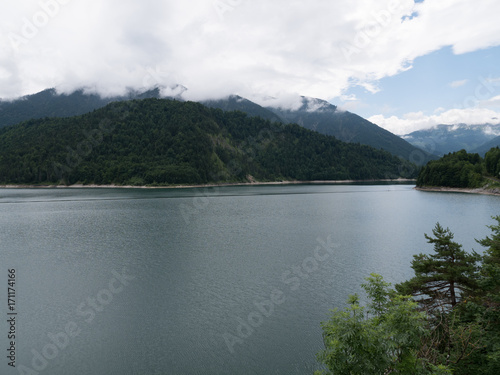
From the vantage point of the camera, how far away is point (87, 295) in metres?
27.8

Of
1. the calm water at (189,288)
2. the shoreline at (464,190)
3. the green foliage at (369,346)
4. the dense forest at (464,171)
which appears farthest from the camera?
the dense forest at (464,171)

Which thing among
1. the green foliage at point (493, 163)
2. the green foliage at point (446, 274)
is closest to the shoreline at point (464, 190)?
the green foliage at point (493, 163)

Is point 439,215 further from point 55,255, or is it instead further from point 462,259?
point 55,255

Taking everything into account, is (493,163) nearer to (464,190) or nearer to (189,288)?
(464,190)

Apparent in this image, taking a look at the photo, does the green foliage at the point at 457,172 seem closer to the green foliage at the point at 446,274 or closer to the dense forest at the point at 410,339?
the green foliage at the point at 446,274

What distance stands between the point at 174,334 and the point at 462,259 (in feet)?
59.2

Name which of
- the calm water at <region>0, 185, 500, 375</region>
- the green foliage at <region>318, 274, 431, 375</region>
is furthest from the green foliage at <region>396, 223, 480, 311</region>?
the green foliage at <region>318, 274, 431, 375</region>

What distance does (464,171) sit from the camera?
130750 millimetres

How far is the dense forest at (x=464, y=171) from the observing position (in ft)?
400

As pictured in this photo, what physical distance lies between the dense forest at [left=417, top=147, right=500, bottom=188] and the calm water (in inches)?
2956

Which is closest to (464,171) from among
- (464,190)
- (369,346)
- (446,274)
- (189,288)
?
(464,190)

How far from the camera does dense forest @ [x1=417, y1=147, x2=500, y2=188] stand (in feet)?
400

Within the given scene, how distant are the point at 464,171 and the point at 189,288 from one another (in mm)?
140172

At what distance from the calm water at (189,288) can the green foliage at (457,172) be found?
3061 inches
